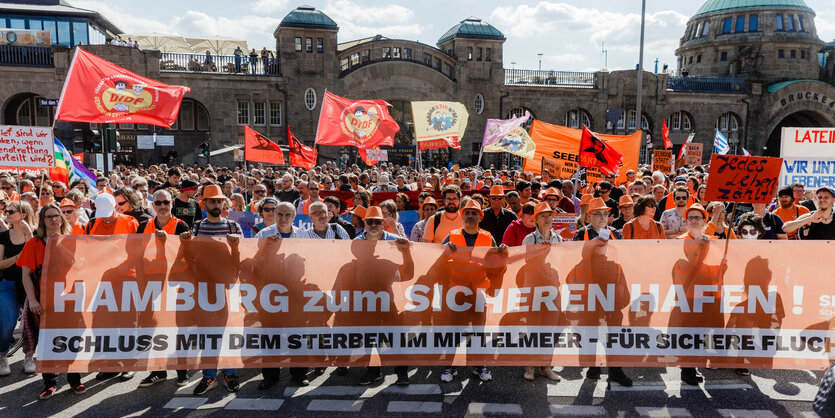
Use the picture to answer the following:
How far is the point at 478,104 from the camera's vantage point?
3678 centimetres

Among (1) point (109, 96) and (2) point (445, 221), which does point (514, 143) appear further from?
(1) point (109, 96)

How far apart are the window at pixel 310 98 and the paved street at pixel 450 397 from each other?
2880cm

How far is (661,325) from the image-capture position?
5.59 meters

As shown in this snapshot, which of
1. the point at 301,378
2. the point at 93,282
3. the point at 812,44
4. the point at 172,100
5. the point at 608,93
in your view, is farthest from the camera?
the point at 812,44

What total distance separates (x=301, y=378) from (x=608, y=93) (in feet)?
123

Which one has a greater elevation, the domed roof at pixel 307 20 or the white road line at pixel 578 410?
the domed roof at pixel 307 20

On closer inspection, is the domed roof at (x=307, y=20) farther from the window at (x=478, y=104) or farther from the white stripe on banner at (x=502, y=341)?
the white stripe on banner at (x=502, y=341)

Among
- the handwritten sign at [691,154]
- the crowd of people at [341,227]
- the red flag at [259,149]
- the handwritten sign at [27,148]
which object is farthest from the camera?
the handwritten sign at [691,154]

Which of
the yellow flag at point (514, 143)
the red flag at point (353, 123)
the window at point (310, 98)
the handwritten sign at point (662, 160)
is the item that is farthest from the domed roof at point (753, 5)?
the red flag at point (353, 123)

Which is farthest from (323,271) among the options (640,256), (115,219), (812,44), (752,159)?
(812,44)

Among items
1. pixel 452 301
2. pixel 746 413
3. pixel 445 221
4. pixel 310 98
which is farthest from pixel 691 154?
pixel 310 98

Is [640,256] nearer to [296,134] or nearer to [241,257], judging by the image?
[241,257]

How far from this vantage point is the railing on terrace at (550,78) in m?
39.4

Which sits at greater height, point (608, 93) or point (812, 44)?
point (812, 44)
